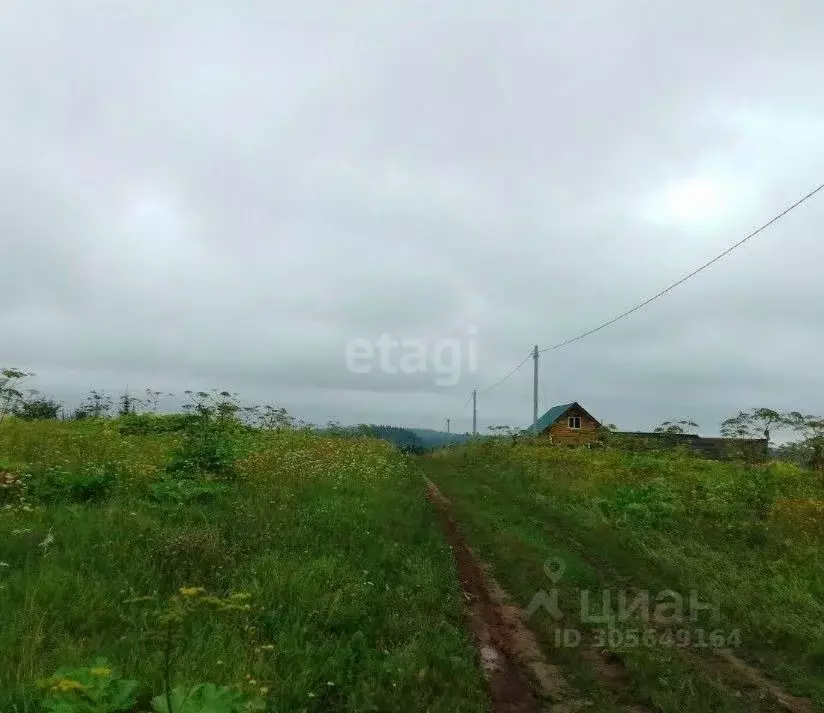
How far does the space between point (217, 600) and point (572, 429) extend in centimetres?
5707

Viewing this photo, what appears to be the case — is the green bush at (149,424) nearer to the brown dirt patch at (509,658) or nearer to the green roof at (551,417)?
the brown dirt patch at (509,658)

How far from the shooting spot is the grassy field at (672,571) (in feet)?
18.8

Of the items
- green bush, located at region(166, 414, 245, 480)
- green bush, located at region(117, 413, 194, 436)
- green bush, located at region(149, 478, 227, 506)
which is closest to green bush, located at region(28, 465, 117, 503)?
green bush, located at region(149, 478, 227, 506)

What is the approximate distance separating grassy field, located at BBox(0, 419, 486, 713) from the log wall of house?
47.6 m

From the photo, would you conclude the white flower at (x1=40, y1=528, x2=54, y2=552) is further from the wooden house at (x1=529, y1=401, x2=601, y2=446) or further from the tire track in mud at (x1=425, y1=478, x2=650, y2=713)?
the wooden house at (x1=529, y1=401, x2=601, y2=446)

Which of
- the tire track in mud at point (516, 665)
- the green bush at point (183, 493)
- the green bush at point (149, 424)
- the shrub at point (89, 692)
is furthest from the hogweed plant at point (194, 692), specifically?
the green bush at point (149, 424)

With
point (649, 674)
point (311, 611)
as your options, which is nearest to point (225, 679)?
point (311, 611)

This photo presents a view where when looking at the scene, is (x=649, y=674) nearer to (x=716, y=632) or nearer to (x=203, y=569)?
(x=716, y=632)

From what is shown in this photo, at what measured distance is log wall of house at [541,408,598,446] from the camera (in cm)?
5653

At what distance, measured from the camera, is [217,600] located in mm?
3705

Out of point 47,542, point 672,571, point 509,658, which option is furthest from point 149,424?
point 509,658

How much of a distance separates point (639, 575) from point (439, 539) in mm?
3348

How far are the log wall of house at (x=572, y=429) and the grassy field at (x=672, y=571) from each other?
3702 cm

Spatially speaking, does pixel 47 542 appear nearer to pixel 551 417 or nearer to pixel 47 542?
pixel 47 542
